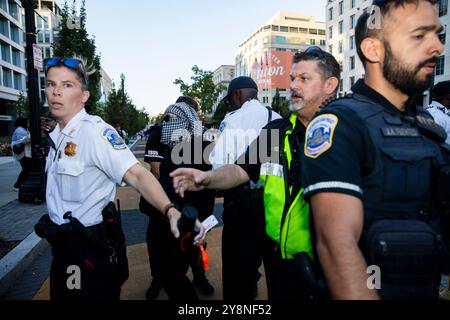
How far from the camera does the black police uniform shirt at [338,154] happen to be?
119 centimetres

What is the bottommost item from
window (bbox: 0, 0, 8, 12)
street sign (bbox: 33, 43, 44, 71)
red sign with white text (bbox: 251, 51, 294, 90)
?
street sign (bbox: 33, 43, 44, 71)

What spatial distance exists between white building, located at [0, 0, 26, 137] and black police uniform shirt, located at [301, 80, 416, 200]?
4922cm

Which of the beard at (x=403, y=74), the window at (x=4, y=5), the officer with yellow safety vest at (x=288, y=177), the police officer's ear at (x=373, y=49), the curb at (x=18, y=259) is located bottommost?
the curb at (x=18, y=259)

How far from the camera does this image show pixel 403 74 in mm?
1357

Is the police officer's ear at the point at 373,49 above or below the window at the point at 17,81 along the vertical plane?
below

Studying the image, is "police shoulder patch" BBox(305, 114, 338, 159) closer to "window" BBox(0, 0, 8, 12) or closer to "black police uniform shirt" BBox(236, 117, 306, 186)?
"black police uniform shirt" BBox(236, 117, 306, 186)

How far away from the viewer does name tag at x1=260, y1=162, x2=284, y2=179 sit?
199 centimetres

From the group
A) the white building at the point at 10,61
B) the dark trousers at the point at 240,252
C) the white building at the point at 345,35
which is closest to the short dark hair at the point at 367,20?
the dark trousers at the point at 240,252

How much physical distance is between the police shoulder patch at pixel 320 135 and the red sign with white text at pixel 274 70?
2184 inches

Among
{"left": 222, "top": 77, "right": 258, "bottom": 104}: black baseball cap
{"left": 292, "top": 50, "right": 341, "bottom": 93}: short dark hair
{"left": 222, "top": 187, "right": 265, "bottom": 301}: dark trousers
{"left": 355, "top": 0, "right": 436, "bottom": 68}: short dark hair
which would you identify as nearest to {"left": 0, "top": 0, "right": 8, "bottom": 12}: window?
{"left": 222, "top": 77, "right": 258, "bottom": 104}: black baseball cap

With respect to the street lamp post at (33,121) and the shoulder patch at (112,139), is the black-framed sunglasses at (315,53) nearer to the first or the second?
the shoulder patch at (112,139)

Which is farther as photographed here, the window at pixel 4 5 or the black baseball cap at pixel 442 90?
the window at pixel 4 5

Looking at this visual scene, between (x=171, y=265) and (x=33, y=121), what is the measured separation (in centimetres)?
662

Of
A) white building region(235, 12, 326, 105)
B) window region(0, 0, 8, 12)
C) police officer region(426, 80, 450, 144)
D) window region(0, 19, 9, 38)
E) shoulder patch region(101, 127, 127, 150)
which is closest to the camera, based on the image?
shoulder patch region(101, 127, 127, 150)
